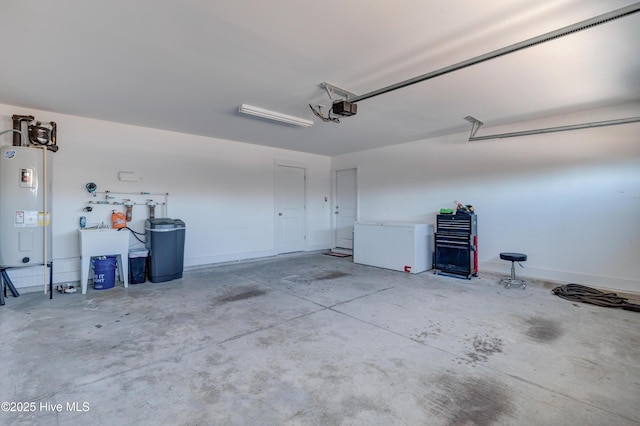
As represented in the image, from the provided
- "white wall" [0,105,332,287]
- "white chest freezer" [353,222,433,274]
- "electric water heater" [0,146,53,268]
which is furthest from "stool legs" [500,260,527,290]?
"electric water heater" [0,146,53,268]

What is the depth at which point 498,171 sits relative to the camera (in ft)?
16.4

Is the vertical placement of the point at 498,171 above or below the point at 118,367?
above

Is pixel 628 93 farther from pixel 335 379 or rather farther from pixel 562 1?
pixel 335 379

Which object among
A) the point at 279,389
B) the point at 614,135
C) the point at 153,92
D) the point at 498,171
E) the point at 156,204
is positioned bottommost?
the point at 279,389

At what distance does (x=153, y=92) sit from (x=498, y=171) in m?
5.20

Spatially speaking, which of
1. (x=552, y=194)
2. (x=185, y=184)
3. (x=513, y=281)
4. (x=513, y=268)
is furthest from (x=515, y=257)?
(x=185, y=184)

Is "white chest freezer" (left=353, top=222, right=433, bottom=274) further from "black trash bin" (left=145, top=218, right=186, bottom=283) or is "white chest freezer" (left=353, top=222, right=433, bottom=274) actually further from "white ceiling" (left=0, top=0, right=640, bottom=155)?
"black trash bin" (left=145, top=218, right=186, bottom=283)

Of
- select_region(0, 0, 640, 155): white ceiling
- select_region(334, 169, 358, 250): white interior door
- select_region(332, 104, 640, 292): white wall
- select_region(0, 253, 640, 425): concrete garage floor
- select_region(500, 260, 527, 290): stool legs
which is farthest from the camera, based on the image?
select_region(334, 169, 358, 250): white interior door

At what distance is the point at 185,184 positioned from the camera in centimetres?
550

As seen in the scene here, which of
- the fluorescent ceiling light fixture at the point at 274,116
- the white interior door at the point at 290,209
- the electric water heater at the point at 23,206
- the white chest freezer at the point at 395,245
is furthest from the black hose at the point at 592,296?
the electric water heater at the point at 23,206

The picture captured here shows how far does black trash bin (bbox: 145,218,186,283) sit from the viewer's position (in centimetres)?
465

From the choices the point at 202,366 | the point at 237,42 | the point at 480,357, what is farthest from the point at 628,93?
the point at 202,366

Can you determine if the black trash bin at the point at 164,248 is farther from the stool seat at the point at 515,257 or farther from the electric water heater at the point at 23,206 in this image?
the stool seat at the point at 515,257

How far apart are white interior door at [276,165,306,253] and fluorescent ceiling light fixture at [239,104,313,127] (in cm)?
235
